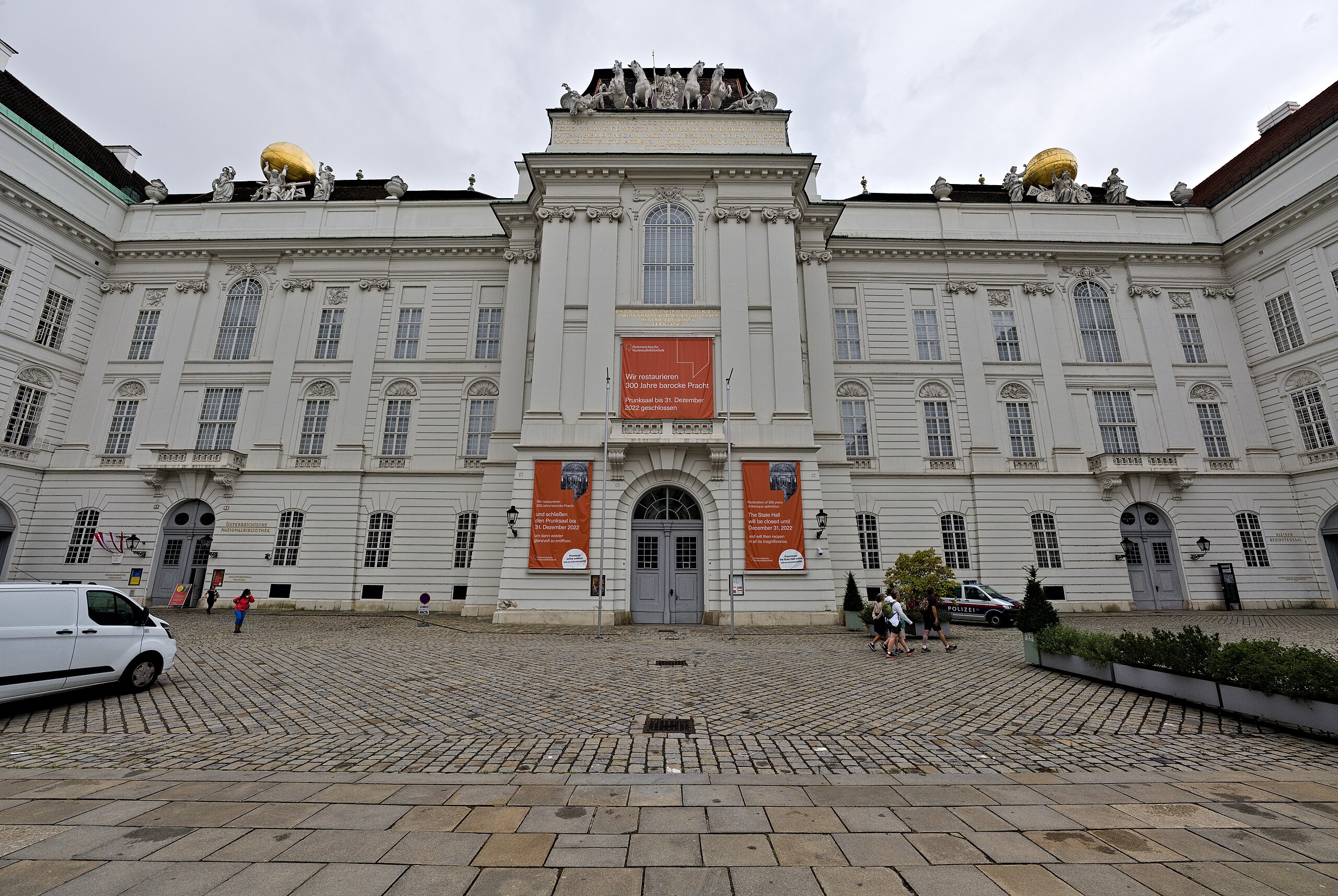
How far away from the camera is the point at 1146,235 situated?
3111cm

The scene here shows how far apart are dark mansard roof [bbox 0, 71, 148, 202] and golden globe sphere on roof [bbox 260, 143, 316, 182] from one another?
7457mm

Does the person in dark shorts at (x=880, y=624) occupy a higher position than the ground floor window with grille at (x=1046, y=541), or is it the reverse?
the ground floor window with grille at (x=1046, y=541)

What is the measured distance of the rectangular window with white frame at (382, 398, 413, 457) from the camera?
27.9m

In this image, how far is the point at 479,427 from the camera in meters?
28.0

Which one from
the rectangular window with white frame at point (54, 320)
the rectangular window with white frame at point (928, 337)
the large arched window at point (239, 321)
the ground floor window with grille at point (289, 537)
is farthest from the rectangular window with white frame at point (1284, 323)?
the rectangular window with white frame at point (54, 320)

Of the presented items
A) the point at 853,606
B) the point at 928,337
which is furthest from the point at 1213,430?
the point at 853,606

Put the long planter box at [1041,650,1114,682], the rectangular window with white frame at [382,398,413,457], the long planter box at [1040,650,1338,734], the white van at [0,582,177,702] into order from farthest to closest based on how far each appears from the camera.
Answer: the rectangular window with white frame at [382,398,413,457], the long planter box at [1041,650,1114,682], the white van at [0,582,177,702], the long planter box at [1040,650,1338,734]

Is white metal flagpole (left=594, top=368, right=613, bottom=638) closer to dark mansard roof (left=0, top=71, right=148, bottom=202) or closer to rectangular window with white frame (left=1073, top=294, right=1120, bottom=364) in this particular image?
rectangular window with white frame (left=1073, top=294, right=1120, bottom=364)

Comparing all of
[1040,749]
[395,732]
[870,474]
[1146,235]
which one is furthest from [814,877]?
[1146,235]

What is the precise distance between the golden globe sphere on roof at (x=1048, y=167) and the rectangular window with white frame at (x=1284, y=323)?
39.6 ft

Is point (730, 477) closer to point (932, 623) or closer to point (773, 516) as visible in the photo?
point (773, 516)

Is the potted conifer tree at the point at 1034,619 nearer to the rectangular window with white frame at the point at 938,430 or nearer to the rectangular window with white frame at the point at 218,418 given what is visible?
the rectangular window with white frame at the point at 938,430

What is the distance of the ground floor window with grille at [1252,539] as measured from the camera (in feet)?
87.2

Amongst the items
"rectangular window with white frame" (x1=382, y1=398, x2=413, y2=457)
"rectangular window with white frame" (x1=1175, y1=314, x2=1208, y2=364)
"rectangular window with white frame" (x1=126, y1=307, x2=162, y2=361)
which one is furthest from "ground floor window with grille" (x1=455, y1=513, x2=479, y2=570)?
"rectangular window with white frame" (x1=1175, y1=314, x2=1208, y2=364)
